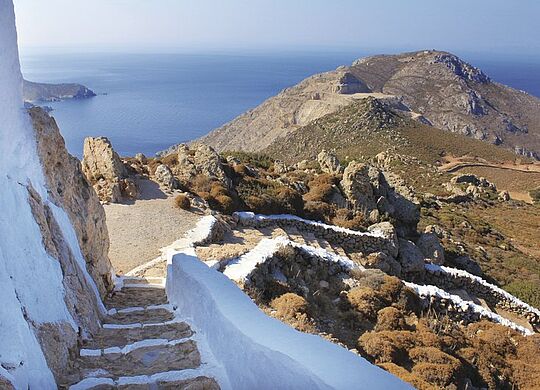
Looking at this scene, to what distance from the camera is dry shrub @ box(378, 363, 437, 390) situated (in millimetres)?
8000

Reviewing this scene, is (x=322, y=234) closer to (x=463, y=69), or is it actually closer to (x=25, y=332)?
(x=25, y=332)

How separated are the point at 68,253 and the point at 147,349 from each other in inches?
85.6

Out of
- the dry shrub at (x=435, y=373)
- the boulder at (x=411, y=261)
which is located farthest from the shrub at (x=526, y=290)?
the dry shrub at (x=435, y=373)

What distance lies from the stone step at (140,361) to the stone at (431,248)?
17.0m

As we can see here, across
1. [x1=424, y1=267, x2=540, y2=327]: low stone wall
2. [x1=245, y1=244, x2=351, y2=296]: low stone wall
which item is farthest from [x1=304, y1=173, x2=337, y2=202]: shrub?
[x1=245, y1=244, x2=351, y2=296]: low stone wall

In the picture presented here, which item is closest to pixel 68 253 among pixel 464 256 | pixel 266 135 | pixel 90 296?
pixel 90 296

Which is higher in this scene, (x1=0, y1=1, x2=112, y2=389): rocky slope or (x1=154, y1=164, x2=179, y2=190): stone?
(x1=0, y1=1, x2=112, y2=389): rocky slope

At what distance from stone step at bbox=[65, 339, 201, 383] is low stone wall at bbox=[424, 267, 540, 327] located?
15.2 m

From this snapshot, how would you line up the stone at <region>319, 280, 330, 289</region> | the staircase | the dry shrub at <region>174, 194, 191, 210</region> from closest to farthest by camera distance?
the staircase, the stone at <region>319, 280, 330, 289</region>, the dry shrub at <region>174, 194, 191, 210</region>

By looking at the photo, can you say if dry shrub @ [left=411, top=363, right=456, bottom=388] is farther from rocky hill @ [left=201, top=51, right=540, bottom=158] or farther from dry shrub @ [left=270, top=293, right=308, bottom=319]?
rocky hill @ [left=201, top=51, right=540, bottom=158]

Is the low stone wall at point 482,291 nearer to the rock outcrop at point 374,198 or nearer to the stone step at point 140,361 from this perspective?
the rock outcrop at point 374,198

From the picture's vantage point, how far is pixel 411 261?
63.4 feet

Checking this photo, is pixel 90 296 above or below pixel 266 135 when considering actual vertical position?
above

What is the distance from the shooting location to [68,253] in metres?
7.45
